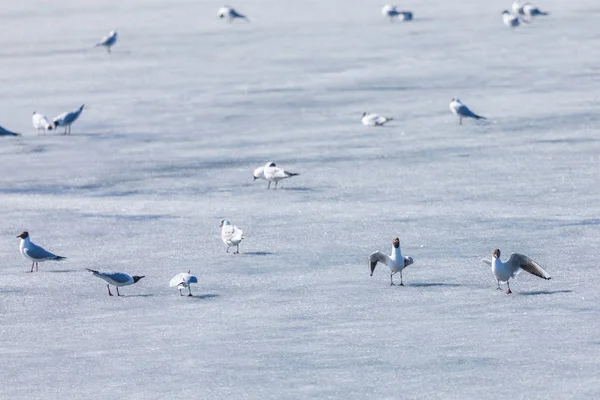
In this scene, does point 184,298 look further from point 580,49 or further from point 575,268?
point 580,49

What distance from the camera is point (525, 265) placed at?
30.4ft

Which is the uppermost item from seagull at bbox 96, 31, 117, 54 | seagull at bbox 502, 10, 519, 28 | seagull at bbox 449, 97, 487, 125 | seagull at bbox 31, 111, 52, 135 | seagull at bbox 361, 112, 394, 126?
seagull at bbox 502, 10, 519, 28

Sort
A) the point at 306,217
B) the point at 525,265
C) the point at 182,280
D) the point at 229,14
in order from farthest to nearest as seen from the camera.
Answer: the point at 229,14 → the point at 306,217 → the point at 182,280 → the point at 525,265

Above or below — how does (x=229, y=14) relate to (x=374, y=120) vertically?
above

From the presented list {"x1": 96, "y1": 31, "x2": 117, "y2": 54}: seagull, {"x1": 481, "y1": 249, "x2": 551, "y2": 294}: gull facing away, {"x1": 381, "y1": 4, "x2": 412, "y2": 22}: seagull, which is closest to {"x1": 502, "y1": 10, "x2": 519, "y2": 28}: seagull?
{"x1": 381, "y1": 4, "x2": 412, "y2": 22}: seagull

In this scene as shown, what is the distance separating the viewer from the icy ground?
7840 millimetres

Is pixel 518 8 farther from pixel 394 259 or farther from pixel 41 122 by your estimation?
pixel 394 259

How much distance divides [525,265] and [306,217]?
354 cm

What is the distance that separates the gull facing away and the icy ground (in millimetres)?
184

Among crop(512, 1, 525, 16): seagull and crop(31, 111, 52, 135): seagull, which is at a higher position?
crop(512, 1, 525, 16): seagull

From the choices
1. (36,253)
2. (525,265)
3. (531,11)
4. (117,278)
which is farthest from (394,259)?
(531,11)

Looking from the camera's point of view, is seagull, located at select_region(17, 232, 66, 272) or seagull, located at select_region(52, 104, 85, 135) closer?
seagull, located at select_region(17, 232, 66, 272)

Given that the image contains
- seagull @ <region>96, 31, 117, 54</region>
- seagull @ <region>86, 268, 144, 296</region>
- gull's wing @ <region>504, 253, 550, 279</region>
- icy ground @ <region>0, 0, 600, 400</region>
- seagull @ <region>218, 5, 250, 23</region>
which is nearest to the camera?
icy ground @ <region>0, 0, 600, 400</region>

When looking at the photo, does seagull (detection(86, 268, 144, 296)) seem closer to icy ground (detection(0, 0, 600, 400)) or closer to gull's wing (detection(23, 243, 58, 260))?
icy ground (detection(0, 0, 600, 400))
